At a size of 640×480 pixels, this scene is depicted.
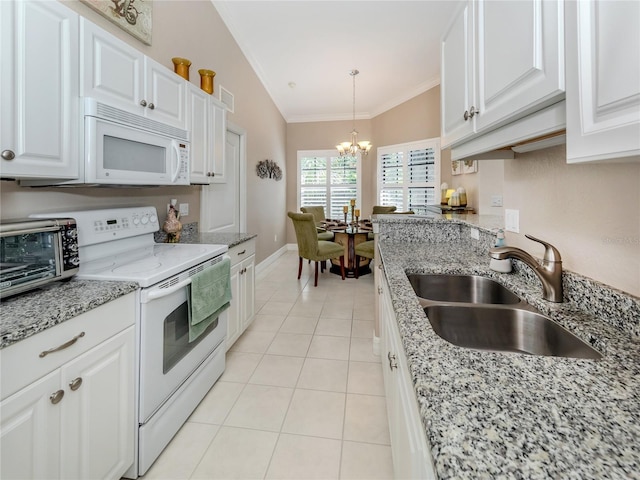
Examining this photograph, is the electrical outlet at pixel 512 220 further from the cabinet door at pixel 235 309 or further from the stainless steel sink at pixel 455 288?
the cabinet door at pixel 235 309

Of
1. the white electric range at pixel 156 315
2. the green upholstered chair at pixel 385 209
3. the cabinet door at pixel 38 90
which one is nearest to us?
the cabinet door at pixel 38 90

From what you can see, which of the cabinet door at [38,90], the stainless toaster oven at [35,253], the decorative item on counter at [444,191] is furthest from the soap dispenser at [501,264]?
the decorative item on counter at [444,191]

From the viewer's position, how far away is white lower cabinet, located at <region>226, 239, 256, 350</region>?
91.3 inches

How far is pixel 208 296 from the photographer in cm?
176

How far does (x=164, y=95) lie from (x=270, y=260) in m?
3.87

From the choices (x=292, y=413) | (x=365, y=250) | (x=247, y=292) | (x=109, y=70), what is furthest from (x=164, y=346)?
(x=365, y=250)

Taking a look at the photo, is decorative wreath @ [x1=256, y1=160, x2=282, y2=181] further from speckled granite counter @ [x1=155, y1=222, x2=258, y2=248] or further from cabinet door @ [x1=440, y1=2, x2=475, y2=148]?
cabinet door @ [x1=440, y1=2, x2=475, y2=148]

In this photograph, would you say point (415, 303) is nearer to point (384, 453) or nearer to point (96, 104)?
point (384, 453)

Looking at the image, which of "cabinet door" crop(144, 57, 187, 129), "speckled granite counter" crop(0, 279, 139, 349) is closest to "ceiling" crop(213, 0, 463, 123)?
"cabinet door" crop(144, 57, 187, 129)

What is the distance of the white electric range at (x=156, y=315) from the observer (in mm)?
1339

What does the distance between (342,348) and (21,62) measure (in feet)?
8.13

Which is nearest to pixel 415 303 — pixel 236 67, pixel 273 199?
pixel 236 67

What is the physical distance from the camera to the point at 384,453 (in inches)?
58.5

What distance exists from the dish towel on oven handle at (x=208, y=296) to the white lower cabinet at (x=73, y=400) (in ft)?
1.18
